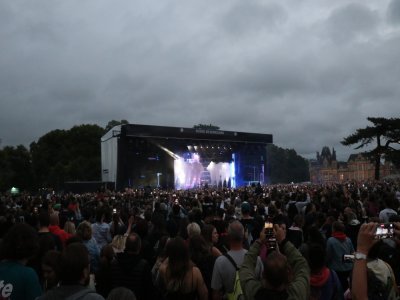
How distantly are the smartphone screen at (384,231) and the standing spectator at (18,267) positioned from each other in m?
2.34

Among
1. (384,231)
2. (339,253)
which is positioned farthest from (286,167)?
(384,231)

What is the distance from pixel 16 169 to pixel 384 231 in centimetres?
5327

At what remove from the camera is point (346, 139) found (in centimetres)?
2895

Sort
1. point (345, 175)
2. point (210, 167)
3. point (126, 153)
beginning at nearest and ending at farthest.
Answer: point (126, 153) → point (210, 167) → point (345, 175)

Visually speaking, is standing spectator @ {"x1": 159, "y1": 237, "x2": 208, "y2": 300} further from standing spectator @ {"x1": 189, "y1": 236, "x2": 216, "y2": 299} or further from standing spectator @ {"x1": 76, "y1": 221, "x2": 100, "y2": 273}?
standing spectator @ {"x1": 76, "y1": 221, "x2": 100, "y2": 273}

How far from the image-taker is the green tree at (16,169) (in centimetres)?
4850

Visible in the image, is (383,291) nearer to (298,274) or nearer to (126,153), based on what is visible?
(298,274)

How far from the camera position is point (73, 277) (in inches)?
97.3

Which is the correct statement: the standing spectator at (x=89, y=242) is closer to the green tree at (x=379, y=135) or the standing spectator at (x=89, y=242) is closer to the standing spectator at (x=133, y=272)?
the standing spectator at (x=133, y=272)

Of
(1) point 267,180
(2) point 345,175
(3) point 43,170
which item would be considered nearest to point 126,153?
(1) point 267,180

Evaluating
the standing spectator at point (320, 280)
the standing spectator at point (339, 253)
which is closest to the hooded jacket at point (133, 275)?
the standing spectator at point (320, 280)

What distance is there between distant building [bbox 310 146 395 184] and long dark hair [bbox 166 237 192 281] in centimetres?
10096

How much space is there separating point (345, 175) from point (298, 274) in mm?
132154

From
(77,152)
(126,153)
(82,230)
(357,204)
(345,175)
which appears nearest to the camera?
(82,230)
